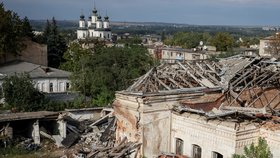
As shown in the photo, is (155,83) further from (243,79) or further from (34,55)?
(34,55)

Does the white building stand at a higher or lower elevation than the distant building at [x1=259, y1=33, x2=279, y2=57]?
lower

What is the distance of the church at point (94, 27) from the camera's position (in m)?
104

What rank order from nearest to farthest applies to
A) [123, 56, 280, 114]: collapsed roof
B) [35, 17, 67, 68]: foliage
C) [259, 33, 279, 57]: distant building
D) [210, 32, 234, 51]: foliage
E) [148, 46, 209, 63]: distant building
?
[123, 56, 280, 114]: collapsed roof, [35, 17, 67, 68]: foliage, [259, 33, 279, 57]: distant building, [148, 46, 209, 63]: distant building, [210, 32, 234, 51]: foliage

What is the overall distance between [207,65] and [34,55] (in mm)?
33645

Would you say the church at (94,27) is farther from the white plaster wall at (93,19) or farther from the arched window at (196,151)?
the arched window at (196,151)

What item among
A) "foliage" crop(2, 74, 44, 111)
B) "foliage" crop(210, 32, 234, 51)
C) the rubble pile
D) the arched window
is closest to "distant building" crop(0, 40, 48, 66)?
"foliage" crop(2, 74, 44, 111)

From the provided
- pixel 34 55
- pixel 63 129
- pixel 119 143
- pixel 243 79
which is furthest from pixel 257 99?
pixel 34 55

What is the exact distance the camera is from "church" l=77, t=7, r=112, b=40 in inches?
4077

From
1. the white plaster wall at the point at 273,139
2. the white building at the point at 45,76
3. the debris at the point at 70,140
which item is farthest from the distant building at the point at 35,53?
the white plaster wall at the point at 273,139

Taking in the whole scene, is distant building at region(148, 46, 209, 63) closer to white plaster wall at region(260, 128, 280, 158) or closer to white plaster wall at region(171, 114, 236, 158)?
white plaster wall at region(171, 114, 236, 158)

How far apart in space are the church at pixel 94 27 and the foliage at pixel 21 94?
7538 centimetres

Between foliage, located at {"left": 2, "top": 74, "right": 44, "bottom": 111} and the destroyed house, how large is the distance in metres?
10.7

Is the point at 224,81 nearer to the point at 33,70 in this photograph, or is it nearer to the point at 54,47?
the point at 33,70

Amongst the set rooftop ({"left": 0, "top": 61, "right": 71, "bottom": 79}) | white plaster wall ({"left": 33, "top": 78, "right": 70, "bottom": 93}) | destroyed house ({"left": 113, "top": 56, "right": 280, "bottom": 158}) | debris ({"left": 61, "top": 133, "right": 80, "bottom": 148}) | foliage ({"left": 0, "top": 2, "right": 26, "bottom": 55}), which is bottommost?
debris ({"left": 61, "top": 133, "right": 80, "bottom": 148})
